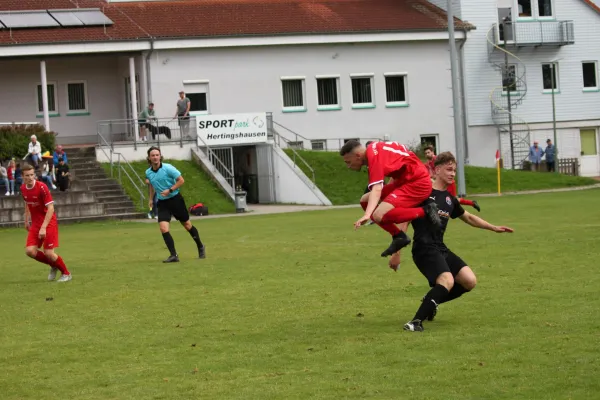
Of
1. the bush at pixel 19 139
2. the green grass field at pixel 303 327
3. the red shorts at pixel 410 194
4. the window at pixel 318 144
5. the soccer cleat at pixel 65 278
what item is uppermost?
the bush at pixel 19 139

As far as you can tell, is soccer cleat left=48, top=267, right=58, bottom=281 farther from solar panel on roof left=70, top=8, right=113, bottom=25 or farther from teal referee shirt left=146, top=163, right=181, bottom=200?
solar panel on roof left=70, top=8, right=113, bottom=25

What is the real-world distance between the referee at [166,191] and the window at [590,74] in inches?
1678

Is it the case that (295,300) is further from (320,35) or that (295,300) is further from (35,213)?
(320,35)

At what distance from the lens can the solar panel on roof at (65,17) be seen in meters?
48.8

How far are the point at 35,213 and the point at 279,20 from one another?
36189 millimetres

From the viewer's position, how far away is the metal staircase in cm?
5616

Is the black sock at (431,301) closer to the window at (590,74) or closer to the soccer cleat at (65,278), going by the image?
the soccer cleat at (65,278)

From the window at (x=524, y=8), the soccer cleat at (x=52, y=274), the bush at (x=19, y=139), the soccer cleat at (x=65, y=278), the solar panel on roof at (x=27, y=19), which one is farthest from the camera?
the window at (x=524, y=8)

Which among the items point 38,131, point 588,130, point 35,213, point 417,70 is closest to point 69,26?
point 38,131

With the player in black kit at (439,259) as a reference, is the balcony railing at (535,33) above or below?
above

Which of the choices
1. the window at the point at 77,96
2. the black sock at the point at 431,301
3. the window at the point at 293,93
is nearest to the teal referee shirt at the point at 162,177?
the black sock at the point at 431,301

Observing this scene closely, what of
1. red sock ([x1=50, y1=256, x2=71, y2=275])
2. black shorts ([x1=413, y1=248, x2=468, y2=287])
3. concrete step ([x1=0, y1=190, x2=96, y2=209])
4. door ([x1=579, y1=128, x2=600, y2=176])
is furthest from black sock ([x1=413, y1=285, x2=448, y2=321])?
door ([x1=579, y1=128, x2=600, y2=176])

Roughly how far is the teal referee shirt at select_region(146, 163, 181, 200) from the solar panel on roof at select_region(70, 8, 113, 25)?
100 feet

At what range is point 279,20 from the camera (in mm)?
52469
